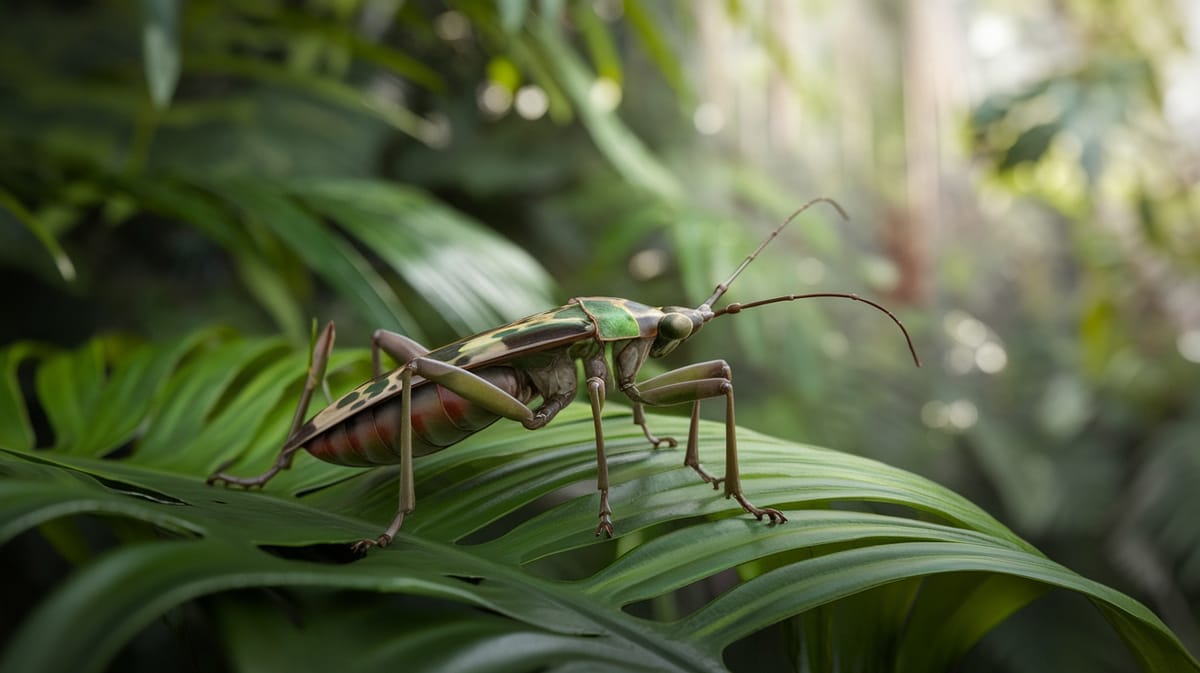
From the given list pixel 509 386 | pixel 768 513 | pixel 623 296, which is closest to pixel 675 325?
pixel 509 386

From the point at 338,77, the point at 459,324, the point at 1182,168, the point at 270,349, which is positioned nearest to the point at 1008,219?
the point at 1182,168

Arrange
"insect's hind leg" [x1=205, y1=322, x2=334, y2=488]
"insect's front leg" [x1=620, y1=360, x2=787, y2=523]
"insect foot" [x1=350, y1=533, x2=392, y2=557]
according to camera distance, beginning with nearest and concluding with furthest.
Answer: "insect foot" [x1=350, y1=533, x2=392, y2=557] → "insect's front leg" [x1=620, y1=360, x2=787, y2=523] → "insect's hind leg" [x1=205, y1=322, x2=334, y2=488]

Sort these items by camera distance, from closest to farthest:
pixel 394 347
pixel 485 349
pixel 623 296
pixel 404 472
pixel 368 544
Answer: pixel 368 544, pixel 404 472, pixel 485 349, pixel 394 347, pixel 623 296

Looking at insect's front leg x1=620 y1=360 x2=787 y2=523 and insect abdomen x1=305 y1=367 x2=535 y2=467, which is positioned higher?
insect abdomen x1=305 y1=367 x2=535 y2=467

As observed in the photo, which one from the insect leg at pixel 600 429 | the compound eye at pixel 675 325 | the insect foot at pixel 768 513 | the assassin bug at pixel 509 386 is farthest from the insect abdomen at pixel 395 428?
the insect foot at pixel 768 513

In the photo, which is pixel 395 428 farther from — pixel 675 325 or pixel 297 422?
pixel 675 325

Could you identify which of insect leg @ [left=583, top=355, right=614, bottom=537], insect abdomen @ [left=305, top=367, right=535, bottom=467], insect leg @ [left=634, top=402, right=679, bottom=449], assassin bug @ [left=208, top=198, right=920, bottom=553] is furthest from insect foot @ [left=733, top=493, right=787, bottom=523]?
insect abdomen @ [left=305, top=367, right=535, bottom=467]

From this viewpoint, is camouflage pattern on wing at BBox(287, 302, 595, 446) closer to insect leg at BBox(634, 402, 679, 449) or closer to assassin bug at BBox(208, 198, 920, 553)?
assassin bug at BBox(208, 198, 920, 553)

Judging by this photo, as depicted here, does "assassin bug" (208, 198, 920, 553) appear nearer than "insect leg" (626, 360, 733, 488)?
Yes
